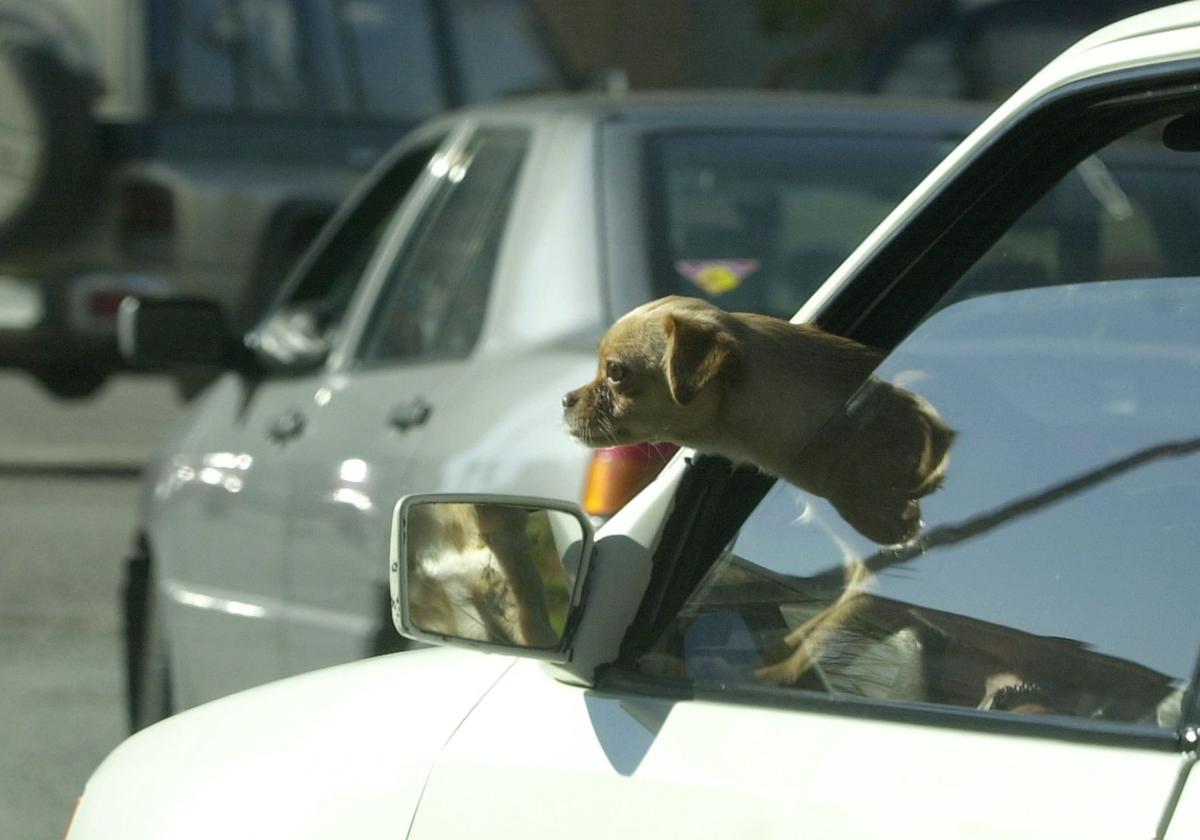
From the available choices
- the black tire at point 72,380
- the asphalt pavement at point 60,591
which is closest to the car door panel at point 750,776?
the asphalt pavement at point 60,591

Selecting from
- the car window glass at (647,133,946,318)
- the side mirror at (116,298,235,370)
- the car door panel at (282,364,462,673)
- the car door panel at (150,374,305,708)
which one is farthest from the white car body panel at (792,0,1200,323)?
the side mirror at (116,298,235,370)

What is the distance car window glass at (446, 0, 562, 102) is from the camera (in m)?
11.4

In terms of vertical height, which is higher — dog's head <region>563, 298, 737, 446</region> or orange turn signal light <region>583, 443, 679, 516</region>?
dog's head <region>563, 298, 737, 446</region>

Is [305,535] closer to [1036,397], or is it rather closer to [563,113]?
[563,113]

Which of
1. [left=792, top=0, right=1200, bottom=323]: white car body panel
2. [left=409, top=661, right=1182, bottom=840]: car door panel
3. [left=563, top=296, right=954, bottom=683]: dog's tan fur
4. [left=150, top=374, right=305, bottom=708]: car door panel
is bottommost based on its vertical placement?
[left=150, top=374, right=305, bottom=708]: car door panel

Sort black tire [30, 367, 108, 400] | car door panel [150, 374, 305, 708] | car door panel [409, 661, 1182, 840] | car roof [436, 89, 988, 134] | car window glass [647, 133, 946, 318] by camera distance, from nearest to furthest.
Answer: car door panel [409, 661, 1182, 840] → car window glass [647, 133, 946, 318] → car roof [436, 89, 988, 134] → car door panel [150, 374, 305, 708] → black tire [30, 367, 108, 400]

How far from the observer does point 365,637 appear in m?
4.17

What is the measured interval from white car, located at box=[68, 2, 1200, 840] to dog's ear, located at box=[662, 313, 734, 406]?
0.10 metres

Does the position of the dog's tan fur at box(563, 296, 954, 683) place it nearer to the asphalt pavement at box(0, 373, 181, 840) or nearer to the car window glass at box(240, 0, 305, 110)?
the asphalt pavement at box(0, 373, 181, 840)

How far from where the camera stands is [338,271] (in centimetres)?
577

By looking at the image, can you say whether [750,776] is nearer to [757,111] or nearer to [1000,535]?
[1000,535]

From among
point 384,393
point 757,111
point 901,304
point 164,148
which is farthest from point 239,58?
point 901,304

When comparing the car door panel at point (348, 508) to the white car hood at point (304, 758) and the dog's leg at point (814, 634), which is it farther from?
the dog's leg at point (814, 634)

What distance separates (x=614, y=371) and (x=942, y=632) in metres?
0.93
